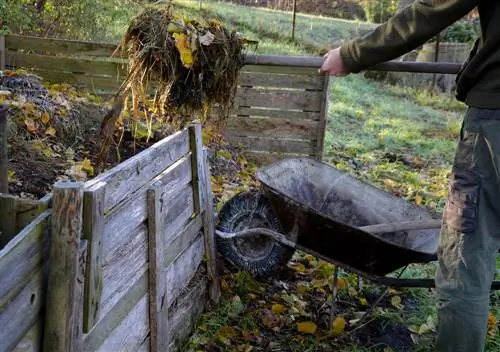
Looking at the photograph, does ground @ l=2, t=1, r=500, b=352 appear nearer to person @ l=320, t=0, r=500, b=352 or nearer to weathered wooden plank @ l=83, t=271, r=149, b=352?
weathered wooden plank @ l=83, t=271, r=149, b=352

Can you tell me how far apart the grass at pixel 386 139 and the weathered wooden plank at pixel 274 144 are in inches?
40.4

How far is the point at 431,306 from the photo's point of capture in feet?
13.3

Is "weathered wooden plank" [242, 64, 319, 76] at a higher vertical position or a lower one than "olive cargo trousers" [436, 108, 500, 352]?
higher

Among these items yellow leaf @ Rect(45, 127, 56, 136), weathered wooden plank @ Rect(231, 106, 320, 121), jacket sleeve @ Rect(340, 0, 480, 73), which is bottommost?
weathered wooden plank @ Rect(231, 106, 320, 121)

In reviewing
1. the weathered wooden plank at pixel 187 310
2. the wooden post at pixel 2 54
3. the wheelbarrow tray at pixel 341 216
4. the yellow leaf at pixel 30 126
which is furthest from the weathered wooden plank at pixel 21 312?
the wooden post at pixel 2 54

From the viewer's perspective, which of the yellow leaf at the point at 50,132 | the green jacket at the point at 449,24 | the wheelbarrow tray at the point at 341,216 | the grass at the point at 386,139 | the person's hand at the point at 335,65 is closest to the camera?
the green jacket at the point at 449,24

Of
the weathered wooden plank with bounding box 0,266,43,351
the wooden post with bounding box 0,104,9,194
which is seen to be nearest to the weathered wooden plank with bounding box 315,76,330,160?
the wooden post with bounding box 0,104,9,194

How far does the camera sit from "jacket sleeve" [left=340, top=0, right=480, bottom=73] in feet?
7.94

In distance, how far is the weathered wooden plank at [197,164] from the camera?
345 cm

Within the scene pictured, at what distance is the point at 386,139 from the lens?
962 cm

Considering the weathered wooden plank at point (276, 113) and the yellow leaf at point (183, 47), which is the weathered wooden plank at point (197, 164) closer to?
the yellow leaf at point (183, 47)

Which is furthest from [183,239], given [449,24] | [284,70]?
[284,70]

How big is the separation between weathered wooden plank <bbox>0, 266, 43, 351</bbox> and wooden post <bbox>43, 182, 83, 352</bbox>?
0.13 ft

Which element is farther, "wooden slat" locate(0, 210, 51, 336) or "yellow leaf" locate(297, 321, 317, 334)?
"yellow leaf" locate(297, 321, 317, 334)
